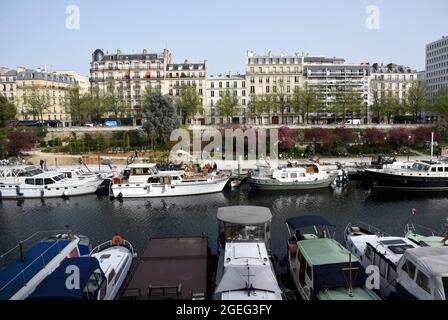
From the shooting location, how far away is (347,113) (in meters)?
77.3

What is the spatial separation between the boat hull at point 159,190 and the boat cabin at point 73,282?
2044cm

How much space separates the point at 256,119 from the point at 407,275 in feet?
227

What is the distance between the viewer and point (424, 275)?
429 inches

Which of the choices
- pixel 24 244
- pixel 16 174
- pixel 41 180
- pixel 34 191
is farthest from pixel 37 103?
pixel 24 244

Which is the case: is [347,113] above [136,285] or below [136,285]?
above

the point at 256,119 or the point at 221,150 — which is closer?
the point at 221,150

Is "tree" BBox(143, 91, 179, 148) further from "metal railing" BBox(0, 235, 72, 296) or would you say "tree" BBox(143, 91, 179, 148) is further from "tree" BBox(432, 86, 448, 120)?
"tree" BBox(432, 86, 448, 120)

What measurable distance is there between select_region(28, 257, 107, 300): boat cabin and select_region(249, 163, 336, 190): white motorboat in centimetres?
2349

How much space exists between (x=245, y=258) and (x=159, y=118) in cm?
4515

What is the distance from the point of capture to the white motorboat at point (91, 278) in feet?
35.6

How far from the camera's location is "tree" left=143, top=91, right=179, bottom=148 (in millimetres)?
56094

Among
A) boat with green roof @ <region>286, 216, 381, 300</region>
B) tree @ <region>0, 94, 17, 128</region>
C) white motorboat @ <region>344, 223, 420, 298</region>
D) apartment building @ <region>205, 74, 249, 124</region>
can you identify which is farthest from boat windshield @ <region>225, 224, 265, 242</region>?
apartment building @ <region>205, 74, 249, 124</region>

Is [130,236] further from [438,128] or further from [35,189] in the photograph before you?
[438,128]
